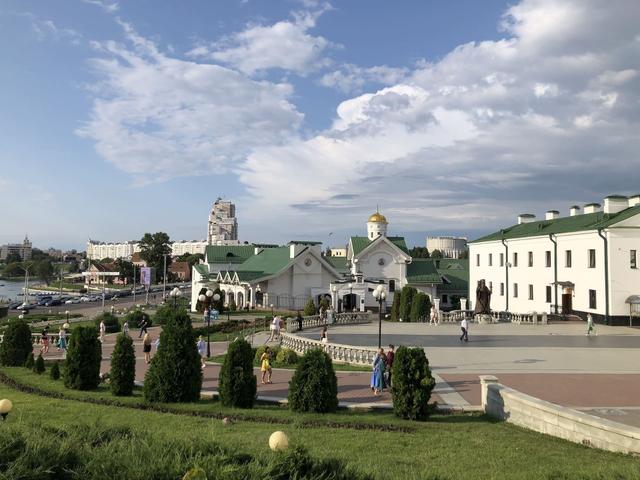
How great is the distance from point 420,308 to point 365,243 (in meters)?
20.2

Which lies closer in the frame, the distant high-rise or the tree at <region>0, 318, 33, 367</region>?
the tree at <region>0, 318, 33, 367</region>

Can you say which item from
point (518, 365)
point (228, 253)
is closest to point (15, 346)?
point (518, 365)

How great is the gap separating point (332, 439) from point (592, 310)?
30520 mm

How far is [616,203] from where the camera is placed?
121ft

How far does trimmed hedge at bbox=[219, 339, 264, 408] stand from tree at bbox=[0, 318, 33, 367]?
12310 millimetres

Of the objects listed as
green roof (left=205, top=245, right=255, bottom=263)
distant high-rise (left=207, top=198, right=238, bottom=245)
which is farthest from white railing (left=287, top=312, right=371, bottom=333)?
distant high-rise (left=207, top=198, right=238, bottom=245)

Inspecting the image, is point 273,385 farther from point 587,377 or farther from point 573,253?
point 573,253

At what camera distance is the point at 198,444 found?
18.2 ft

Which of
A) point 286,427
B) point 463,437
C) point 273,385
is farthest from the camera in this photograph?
point 273,385

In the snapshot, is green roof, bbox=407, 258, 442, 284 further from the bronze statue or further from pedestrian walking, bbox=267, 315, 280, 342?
pedestrian walking, bbox=267, 315, 280, 342

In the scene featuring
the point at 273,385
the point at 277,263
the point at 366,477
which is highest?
the point at 277,263

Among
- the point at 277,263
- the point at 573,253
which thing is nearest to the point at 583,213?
the point at 573,253

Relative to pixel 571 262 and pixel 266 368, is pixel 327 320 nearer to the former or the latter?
pixel 266 368

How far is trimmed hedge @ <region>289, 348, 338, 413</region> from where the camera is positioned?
11.8m
